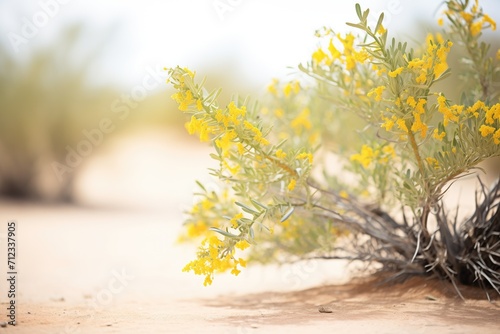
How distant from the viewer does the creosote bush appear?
2943 mm

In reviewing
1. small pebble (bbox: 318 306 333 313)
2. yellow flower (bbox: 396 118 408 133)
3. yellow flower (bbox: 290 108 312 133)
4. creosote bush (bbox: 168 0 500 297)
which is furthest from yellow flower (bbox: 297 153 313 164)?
yellow flower (bbox: 290 108 312 133)

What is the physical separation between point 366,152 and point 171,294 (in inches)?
75.6

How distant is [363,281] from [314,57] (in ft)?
5.32

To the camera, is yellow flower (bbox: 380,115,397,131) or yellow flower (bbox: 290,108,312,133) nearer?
yellow flower (bbox: 380,115,397,131)

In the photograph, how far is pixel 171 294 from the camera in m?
4.44

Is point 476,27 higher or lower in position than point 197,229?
higher

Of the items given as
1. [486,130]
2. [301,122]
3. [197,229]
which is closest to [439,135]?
[486,130]

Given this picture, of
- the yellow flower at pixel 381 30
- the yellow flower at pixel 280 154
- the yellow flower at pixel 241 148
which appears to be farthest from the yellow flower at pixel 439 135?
the yellow flower at pixel 241 148

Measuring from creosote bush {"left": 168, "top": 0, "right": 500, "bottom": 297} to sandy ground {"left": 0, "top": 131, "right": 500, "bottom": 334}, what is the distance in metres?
0.26

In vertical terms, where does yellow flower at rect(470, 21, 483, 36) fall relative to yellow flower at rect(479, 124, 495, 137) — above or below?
above

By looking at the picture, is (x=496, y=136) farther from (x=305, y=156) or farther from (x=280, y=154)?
(x=280, y=154)

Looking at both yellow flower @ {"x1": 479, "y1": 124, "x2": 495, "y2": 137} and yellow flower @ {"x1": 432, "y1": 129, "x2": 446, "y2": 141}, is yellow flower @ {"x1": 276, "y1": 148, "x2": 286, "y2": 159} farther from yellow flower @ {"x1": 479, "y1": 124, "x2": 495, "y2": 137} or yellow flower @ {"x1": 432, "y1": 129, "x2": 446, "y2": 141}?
yellow flower @ {"x1": 479, "y1": 124, "x2": 495, "y2": 137}

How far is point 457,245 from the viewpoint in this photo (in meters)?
3.63

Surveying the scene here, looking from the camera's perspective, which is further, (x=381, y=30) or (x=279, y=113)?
(x=279, y=113)
